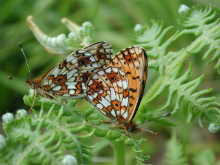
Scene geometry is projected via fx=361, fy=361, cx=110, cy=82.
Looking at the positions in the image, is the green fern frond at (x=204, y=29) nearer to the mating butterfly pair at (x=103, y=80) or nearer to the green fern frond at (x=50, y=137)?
the mating butterfly pair at (x=103, y=80)

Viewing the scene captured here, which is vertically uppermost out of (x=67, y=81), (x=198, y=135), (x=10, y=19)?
(x=10, y=19)

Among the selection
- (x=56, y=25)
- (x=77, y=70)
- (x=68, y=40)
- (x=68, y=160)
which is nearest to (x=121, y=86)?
(x=77, y=70)

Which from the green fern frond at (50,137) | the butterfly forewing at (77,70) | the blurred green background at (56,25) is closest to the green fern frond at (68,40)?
the butterfly forewing at (77,70)

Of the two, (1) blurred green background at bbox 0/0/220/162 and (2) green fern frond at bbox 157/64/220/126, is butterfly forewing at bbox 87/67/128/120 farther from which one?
(1) blurred green background at bbox 0/0/220/162

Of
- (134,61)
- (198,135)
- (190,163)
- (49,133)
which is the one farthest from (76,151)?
(198,135)

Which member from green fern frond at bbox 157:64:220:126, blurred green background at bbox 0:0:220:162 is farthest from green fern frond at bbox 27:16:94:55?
blurred green background at bbox 0:0:220:162

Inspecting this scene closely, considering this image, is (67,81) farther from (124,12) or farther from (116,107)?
(124,12)

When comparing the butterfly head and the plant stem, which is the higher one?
the butterfly head
